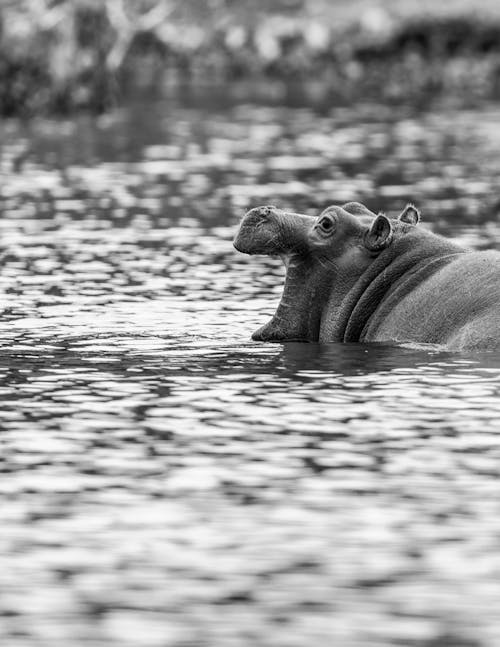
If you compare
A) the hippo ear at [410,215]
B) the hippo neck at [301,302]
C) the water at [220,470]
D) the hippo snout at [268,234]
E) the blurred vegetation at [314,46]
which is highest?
the blurred vegetation at [314,46]

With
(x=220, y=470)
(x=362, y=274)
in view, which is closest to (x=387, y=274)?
(x=362, y=274)

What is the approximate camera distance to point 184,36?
75.0 m

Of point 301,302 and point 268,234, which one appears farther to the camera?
point 301,302

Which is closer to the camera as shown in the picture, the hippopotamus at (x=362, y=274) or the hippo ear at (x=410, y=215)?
the hippopotamus at (x=362, y=274)

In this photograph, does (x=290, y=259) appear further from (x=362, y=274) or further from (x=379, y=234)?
(x=379, y=234)

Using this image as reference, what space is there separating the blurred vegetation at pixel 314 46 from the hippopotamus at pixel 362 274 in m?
36.8

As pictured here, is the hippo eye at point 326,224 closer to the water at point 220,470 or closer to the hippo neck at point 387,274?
the hippo neck at point 387,274

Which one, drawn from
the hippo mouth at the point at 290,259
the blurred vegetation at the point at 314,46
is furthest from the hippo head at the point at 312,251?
the blurred vegetation at the point at 314,46

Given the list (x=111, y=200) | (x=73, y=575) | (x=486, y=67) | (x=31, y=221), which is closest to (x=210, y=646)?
(x=73, y=575)

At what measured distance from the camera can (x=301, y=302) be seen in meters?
14.5

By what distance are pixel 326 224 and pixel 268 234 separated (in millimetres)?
418

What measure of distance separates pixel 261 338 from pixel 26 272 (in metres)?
5.49

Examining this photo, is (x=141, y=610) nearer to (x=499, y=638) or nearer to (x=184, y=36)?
(x=499, y=638)

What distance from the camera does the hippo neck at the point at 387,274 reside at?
46.1ft
